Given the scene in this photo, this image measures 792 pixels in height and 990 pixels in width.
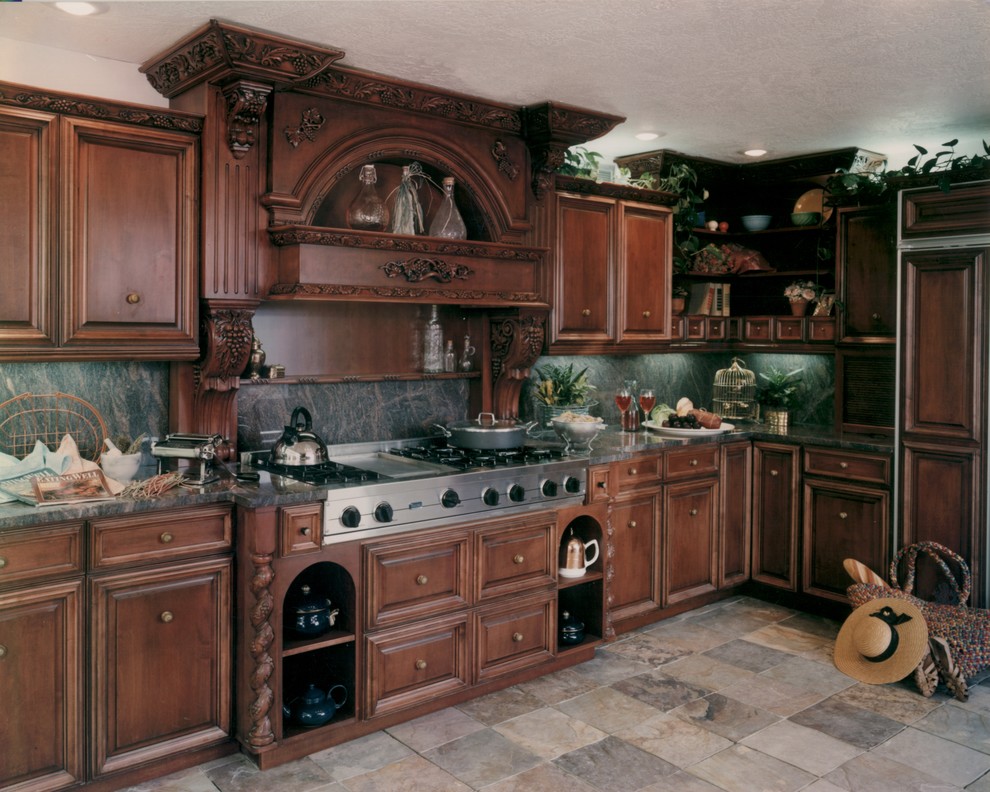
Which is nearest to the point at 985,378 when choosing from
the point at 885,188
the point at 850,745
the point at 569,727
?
the point at 885,188

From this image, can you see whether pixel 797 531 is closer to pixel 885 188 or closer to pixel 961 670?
pixel 961 670

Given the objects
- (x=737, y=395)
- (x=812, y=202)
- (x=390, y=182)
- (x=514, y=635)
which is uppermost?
→ (x=812, y=202)

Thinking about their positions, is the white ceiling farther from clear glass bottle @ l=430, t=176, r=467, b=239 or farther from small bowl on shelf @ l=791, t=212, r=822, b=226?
small bowl on shelf @ l=791, t=212, r=822, b=226

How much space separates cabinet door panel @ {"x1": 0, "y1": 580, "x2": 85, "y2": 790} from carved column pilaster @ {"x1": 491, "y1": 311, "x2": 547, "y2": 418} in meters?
2.29

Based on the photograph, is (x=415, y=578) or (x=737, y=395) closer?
(x=415, y=578)

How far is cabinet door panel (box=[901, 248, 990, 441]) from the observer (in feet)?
13.8

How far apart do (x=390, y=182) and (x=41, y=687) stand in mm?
2571

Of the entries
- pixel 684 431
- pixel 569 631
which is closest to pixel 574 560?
pixel 569 631

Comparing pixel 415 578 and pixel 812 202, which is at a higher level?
pixel 812 202

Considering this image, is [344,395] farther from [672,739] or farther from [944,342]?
[944,342]

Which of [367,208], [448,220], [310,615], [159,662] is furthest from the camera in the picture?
[448,220]

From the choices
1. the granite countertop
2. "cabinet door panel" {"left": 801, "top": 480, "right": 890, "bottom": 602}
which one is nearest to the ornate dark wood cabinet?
"cabinet door panel" {"left": 801, "top": 480, "right": 890, "bottom": 602}

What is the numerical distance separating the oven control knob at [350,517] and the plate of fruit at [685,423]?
2.29m

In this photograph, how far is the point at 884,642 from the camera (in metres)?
3.96
